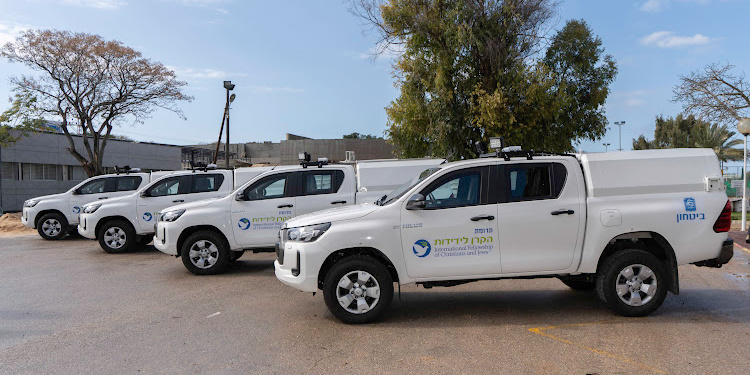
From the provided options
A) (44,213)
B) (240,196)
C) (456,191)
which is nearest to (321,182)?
(240,196)

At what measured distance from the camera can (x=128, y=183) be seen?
15.9 m

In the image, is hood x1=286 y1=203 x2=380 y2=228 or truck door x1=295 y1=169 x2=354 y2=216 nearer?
hood x1=286 y1=203 x2=380 y2=228

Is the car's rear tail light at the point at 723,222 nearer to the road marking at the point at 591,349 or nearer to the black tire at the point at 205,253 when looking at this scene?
the road marking at the point at 591,349

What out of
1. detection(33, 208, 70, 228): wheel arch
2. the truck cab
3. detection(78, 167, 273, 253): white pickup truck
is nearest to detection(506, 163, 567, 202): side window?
detection(78, 167, 273, 253): white pickup truck

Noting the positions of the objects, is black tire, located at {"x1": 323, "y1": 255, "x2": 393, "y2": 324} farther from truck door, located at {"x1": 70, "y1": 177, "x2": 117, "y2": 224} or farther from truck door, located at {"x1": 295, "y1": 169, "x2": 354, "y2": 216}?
truck door, located at {"x1": 70, "y1": 177, "x2": 117, "y2": 224}

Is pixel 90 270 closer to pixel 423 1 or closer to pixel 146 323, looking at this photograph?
pixel 146 323

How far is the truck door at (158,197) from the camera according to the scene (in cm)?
1267

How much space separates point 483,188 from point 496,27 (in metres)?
16.7

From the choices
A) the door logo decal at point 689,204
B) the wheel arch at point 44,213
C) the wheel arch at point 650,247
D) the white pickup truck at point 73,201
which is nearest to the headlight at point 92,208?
the white pickup truck at point 73,201

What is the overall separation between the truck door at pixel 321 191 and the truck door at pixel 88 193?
8507 mm

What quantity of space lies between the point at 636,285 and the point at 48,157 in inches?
1258

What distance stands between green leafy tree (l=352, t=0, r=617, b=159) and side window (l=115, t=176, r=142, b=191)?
430 inches

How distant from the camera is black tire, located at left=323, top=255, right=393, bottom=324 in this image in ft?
19.7

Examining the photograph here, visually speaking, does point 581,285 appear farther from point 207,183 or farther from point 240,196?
Result: point 207,183
